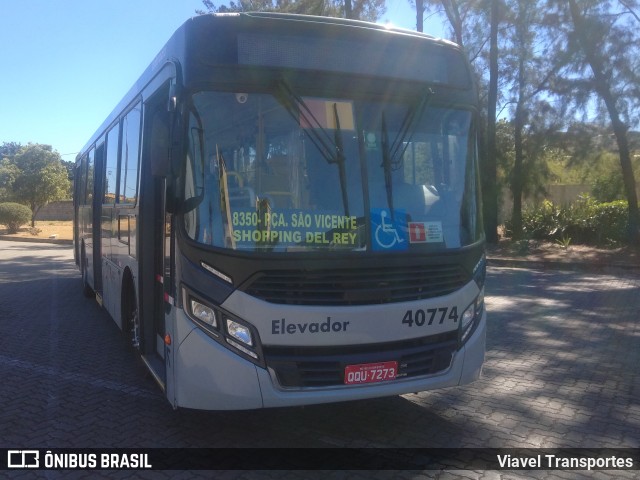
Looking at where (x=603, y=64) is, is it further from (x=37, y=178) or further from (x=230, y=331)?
(x=37, y=178)

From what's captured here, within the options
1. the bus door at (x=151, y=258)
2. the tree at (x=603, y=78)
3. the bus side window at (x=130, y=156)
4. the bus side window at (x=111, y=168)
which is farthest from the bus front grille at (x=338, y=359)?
the tree at (x=603, y=78)

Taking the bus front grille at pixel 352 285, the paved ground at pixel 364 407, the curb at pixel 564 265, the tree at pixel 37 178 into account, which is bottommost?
the paved ground at pixel 364 407

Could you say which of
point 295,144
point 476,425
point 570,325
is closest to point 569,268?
point 570,325

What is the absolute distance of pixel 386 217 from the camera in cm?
488

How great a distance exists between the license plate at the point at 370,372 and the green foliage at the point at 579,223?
20102mm

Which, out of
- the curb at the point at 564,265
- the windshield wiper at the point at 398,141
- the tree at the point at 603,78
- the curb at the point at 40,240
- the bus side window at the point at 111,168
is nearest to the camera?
the windshield wiper at the point at 398,141

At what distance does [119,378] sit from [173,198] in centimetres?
300

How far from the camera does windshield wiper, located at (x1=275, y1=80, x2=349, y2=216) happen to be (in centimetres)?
471

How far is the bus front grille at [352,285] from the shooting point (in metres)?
4.47

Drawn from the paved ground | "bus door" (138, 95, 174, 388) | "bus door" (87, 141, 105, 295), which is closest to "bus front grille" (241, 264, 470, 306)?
the paved ground

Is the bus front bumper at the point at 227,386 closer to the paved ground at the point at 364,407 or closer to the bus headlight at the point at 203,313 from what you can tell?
the bus headlight at the point at 203,313

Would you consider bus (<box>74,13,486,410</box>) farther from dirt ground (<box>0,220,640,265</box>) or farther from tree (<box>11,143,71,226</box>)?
tree (<box>11,143,71,226</box>)

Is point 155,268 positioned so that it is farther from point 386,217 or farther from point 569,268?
point 569,268

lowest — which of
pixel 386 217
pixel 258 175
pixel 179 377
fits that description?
pixel 179 377
